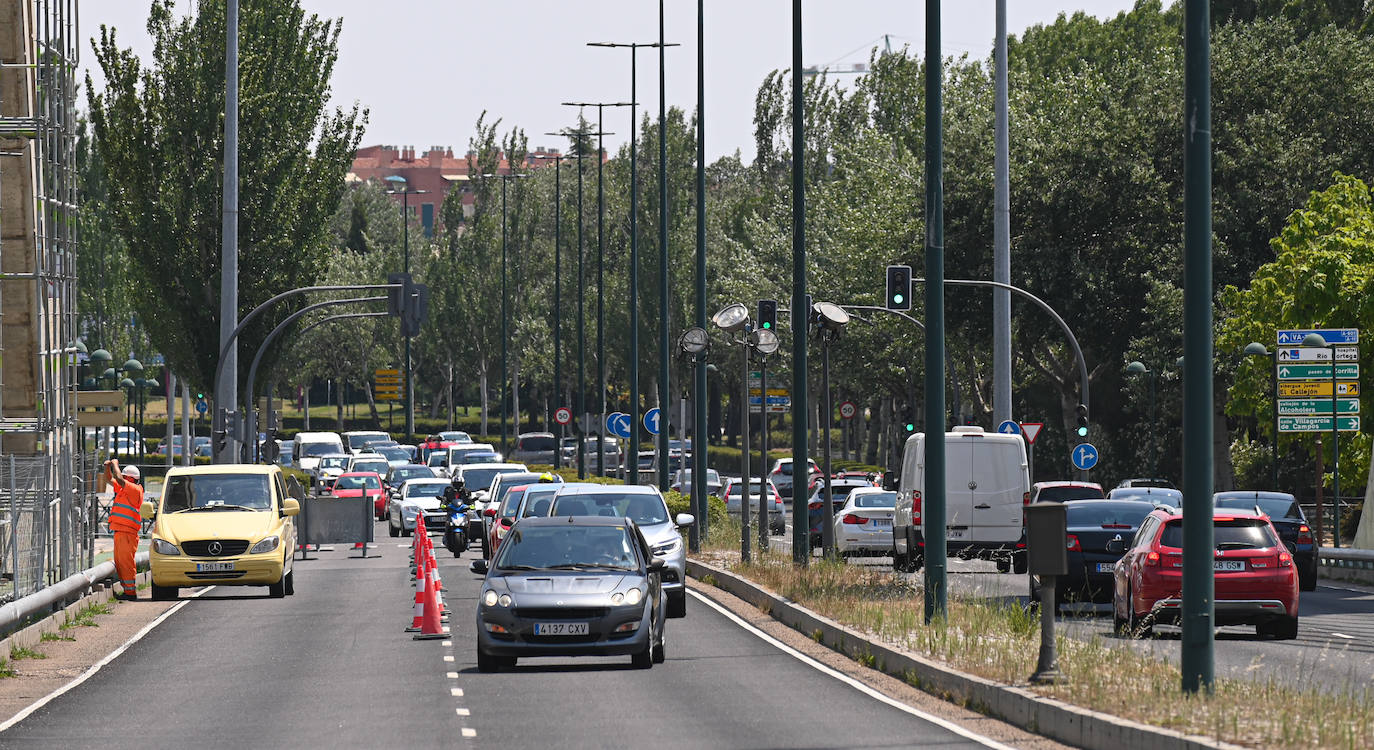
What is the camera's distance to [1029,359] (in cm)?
6619

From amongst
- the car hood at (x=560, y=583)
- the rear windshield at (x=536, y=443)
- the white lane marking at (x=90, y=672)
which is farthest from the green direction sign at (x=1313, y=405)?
the rear windshield at (x=536, y=443)

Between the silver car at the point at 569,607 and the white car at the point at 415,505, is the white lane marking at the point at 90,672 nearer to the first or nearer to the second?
the silver car at the point at 569,607

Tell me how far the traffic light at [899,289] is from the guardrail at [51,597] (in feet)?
35.7

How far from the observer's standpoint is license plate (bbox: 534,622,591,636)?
19.3 meters

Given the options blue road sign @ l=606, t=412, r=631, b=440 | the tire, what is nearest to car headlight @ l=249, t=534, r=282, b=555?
the tire

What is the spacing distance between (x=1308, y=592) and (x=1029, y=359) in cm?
3179

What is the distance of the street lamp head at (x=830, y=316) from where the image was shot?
33.5 meters

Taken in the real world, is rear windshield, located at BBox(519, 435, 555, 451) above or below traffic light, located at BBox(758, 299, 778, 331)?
below

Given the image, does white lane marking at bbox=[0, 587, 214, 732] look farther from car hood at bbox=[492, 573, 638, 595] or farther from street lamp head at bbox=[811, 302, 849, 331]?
street lamp head at bbox=[811, 302, 849, 331]

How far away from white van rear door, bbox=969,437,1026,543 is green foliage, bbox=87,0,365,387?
24.0 metres

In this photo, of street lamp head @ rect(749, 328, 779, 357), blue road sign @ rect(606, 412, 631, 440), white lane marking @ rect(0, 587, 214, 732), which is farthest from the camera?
blue road sign @ rect(606, 412, 631, 440)

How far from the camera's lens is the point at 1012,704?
50.0 feet

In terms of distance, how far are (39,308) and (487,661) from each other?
41.0 ft

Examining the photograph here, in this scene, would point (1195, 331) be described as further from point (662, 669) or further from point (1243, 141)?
point (1243, 141)
